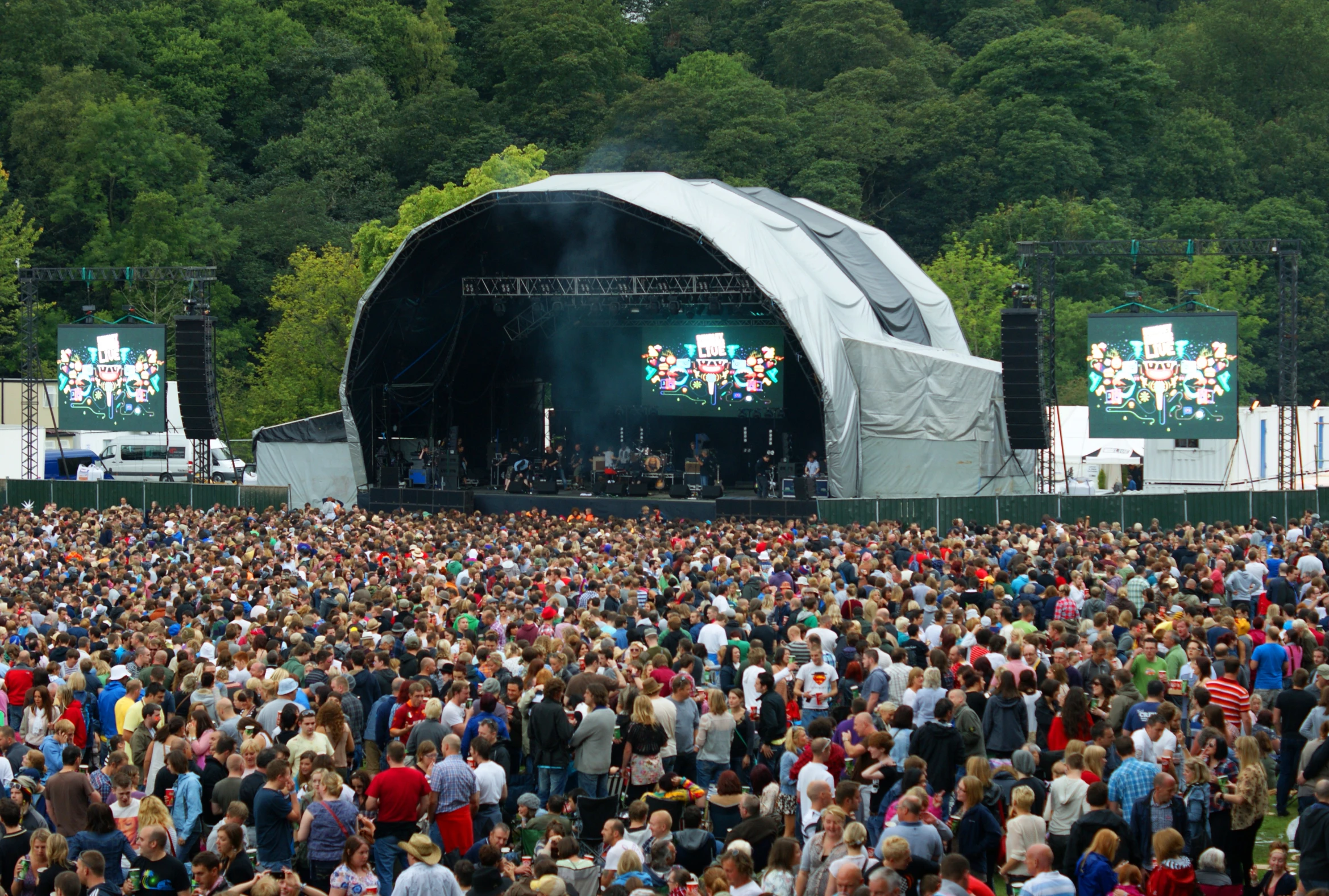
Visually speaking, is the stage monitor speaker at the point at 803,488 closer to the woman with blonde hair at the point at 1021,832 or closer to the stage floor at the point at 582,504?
the stage floor at the point at 582,504

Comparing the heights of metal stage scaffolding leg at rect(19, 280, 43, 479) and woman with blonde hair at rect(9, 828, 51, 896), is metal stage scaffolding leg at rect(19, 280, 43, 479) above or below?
above

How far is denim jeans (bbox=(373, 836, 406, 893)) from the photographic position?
27.7 feet

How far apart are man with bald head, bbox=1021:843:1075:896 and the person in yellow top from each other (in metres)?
5.79

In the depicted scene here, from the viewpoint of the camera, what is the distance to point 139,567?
17.1 m

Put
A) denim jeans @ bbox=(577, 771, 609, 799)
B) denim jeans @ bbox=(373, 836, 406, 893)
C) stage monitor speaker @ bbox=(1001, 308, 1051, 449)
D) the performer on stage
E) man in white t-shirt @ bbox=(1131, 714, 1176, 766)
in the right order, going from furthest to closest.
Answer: the performer on stage < stage monitor speaker @ bbox=(1001, 308, 1051, 449) < denim jeans @ bbox=(577, 771, 609, 799) < man in white t-shirt @ bbox=(1131, 714, 1176, 766) < denim jeans @ bbox=(373, 836, 406, 893)

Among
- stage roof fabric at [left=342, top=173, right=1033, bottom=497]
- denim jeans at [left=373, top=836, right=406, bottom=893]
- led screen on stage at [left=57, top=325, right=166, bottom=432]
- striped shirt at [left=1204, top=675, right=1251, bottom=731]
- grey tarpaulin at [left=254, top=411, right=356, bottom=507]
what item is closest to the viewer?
denim jeans at [left=373, top=836, right=406, bottom=893]

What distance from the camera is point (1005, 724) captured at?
9.34 metres

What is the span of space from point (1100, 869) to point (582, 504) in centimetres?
2246

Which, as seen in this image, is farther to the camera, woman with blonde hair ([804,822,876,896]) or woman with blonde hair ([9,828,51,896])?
woman with blonde hair ([9,828,51,896])

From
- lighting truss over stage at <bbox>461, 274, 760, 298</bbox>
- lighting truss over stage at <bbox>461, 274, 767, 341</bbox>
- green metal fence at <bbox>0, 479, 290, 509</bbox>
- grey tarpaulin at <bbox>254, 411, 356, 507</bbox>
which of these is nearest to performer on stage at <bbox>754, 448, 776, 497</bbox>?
lighting truss over stage at <bbox>461, 274, 767, 341</bbox>

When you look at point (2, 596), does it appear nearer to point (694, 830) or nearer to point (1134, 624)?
point (694, 830)

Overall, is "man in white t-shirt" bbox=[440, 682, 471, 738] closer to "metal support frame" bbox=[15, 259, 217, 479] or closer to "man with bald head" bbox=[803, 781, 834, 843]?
"man with bald head" bbox=[803, 781, 834, 843]

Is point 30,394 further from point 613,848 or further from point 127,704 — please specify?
point 613,848

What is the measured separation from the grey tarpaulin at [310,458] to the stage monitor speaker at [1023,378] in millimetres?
14413
